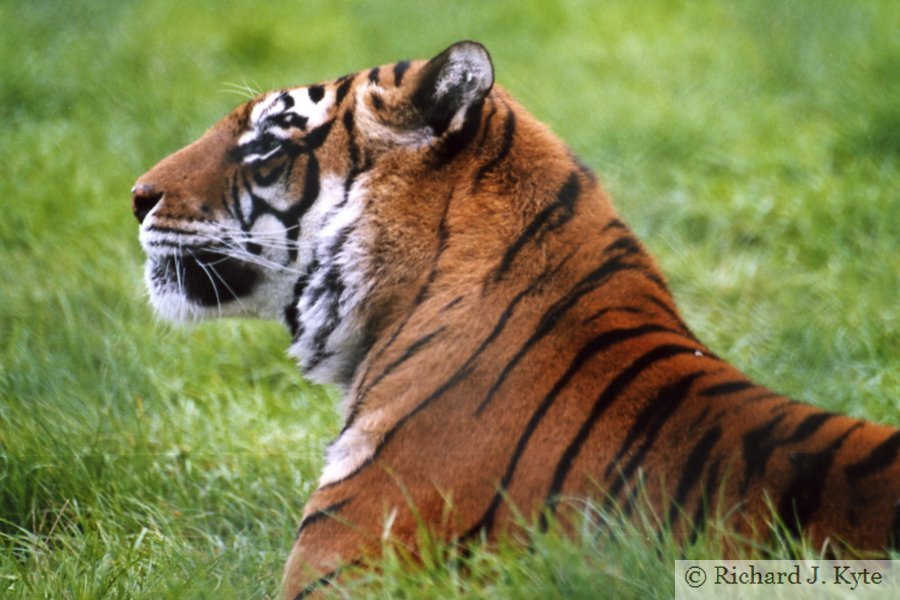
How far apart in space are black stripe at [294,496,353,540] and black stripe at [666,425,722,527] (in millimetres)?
541

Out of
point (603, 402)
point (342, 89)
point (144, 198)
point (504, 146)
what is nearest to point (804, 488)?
point (603, 402)

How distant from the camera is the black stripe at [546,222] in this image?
2.23m

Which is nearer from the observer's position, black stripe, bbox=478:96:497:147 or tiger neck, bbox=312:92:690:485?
tiger neck, bbox=312:92:690:485

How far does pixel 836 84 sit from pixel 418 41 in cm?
209

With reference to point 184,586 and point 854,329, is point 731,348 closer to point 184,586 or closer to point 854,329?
point 854,329

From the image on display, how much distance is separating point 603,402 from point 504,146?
559mm

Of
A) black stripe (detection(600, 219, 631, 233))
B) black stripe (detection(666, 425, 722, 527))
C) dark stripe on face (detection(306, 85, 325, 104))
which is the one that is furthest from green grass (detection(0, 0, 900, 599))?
dark stripe on face (detection(306, 85, 325, 104))

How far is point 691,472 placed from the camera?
1.97m

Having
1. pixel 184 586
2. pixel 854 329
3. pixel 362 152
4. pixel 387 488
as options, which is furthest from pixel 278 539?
pixel 854 329

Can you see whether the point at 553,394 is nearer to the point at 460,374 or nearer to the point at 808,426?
the point at 460,374

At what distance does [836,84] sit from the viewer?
5.65 metres

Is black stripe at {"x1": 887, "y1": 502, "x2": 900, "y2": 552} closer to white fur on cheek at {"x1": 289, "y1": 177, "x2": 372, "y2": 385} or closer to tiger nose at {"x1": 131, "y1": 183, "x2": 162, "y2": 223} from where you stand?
white fur on cheek at {"x1": 289, "y1": 177, "x2": 372, "y2": 385}

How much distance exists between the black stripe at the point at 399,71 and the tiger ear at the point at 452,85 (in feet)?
0.33

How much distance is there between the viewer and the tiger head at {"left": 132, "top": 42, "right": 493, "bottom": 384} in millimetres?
2312
